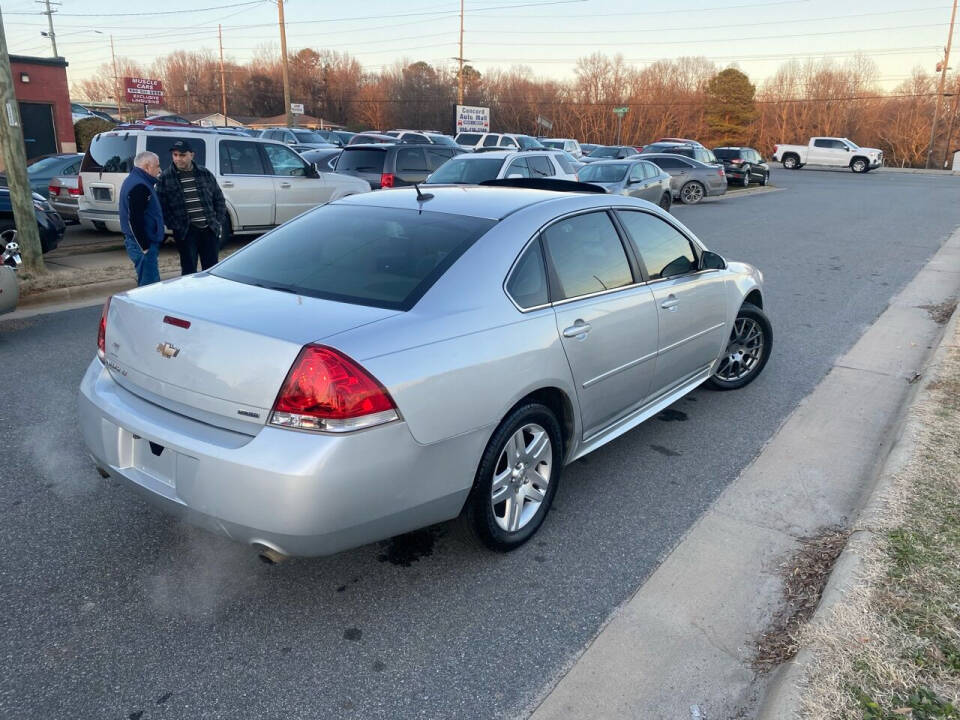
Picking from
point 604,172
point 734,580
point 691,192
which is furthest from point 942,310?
point 691,192

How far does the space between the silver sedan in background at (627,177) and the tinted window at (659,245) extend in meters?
12.0

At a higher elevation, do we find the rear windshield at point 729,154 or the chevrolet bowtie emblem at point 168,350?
the chevrolet bowtie emblem at point 168,350

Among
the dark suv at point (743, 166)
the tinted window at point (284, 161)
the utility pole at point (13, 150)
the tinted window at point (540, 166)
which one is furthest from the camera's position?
the dark suv at point (743, 166)

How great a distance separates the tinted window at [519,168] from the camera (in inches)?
520

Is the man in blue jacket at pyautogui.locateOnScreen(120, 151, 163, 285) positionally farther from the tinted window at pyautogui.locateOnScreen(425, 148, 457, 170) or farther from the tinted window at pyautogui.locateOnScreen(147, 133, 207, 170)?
the tinted window at pyautogui.locateOnScreen(425, 148, 457, 170)

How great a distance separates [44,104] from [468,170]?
67.5 feet

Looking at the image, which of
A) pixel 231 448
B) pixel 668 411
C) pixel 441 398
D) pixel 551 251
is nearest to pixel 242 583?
pixel 231 448

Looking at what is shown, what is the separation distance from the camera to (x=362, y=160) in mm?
15133

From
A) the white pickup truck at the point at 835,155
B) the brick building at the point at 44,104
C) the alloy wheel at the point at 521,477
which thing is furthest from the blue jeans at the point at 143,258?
the white pickup truck at the point at 835,155

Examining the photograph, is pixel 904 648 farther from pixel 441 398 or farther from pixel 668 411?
pixel 668 411

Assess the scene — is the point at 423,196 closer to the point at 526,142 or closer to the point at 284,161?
the point at 284,161

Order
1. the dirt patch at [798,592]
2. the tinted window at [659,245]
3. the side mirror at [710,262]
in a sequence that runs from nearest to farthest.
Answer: the dirt patch at [798,592]
the tinted window at [659,245]
the side mirror at [710,262]

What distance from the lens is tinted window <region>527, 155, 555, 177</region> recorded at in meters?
13.9

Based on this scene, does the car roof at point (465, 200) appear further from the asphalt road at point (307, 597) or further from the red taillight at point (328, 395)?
the asphalt road at point (307, 597)
